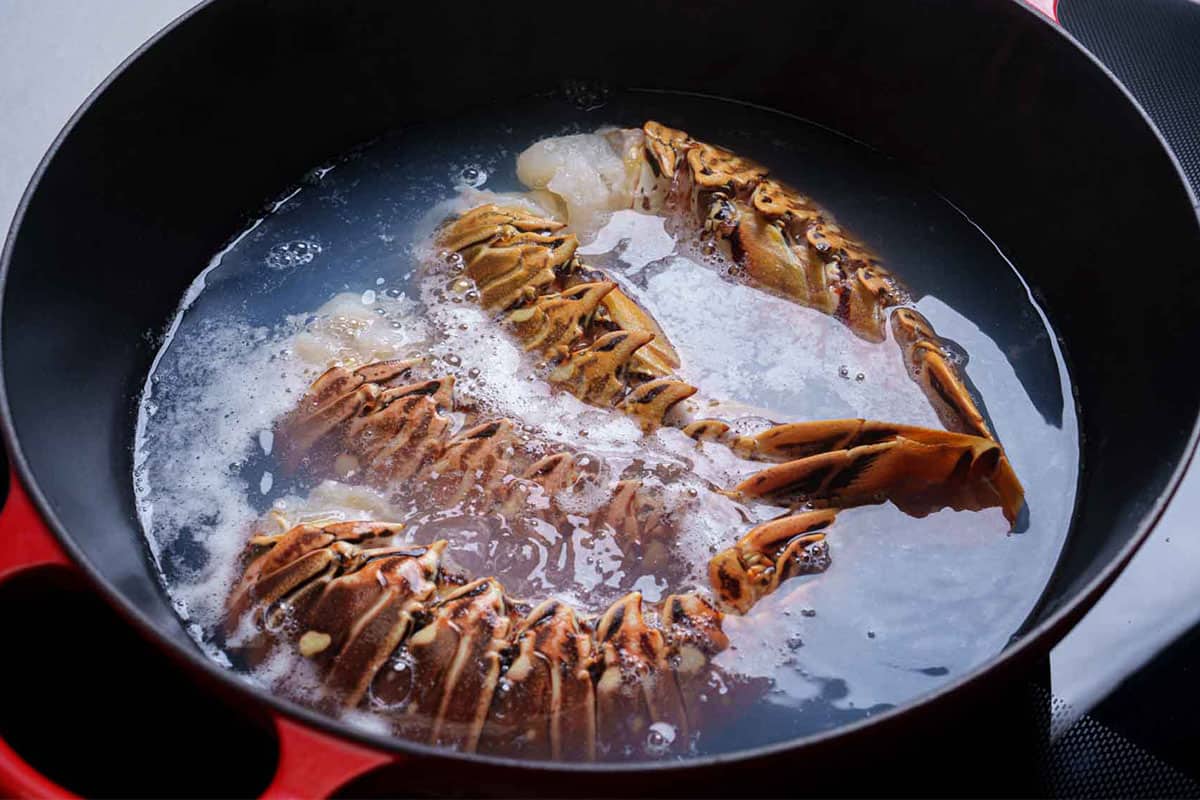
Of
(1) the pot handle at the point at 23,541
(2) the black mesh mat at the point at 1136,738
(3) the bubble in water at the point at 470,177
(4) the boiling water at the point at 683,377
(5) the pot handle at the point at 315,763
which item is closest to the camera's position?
(5) the pot handle at the point at 315,763

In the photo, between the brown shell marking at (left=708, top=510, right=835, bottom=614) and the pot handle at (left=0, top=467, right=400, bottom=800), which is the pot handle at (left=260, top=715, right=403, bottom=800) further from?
the brown shell marking at (left=708, top=510, right=835, bottom=614)

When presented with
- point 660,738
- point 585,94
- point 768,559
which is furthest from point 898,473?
point 585,94

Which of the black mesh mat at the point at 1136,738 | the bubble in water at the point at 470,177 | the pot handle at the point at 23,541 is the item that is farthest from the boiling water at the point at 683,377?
the pot handle at the point at 23,541

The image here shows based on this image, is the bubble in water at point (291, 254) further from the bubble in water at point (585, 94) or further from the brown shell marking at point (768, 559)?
the brown shell marking at point (768, 559)

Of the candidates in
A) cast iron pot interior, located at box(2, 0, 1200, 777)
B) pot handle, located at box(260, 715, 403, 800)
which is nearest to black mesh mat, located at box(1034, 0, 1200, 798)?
cast iron pot interior, located at box(2, 0, 1200, 777)

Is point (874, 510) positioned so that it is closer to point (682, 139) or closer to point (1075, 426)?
point (1075, 426)
